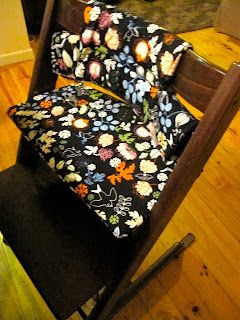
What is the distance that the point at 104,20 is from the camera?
26.2 inches

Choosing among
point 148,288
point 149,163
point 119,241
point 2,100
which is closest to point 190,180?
point 149,163

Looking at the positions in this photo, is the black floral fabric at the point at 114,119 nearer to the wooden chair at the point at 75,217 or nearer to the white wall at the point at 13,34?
the wooden chair at the point at 75,217

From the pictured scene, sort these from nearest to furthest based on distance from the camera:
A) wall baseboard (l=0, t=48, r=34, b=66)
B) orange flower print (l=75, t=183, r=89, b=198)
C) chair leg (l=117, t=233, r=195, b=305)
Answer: orange flower print (l=75, t=183, r=89, b=198) < chair leg (l=117, t=233, r=195, b=305) < wall baseboard (l=0, t=48, r=34, b=66)

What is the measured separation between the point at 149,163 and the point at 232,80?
300 mm

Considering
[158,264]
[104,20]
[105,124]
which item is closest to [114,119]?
[105,124]

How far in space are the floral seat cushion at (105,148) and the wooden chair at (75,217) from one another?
0.06 m

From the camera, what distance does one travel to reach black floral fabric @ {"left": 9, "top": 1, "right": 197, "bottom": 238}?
0.59 metres

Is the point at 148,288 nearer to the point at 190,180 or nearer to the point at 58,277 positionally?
the point at 58,277

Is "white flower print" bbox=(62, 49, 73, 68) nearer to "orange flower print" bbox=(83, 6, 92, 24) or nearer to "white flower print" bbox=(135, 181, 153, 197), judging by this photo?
"orange flower print" bbox=(83, 6, 92, 24)

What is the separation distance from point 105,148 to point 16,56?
1.50 metres

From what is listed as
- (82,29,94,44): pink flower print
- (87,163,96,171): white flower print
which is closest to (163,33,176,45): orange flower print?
(82,29,94,44): pink flower print

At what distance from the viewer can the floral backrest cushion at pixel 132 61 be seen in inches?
22.8

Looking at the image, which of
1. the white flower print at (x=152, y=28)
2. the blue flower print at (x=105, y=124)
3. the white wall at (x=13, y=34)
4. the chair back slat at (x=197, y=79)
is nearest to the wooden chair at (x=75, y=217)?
the chair back slat at (x=197, y=79)

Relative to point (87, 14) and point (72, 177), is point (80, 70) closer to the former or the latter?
point (87, 14)
